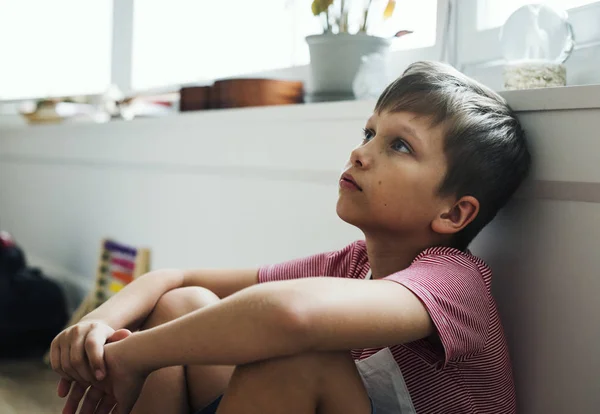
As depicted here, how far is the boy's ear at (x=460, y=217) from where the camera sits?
1061 mm

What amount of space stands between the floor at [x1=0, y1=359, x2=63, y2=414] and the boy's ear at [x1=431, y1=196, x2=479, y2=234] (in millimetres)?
1169

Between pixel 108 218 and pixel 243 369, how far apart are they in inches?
62.1

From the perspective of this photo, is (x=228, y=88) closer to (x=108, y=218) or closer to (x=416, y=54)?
(x=416, y=54)

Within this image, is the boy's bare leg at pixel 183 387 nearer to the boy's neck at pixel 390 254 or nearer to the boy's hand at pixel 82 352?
the boy's hand at pixel 82 352

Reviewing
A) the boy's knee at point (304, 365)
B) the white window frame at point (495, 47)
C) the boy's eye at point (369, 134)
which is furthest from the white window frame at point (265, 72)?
the boy's knee at point (304, 365)

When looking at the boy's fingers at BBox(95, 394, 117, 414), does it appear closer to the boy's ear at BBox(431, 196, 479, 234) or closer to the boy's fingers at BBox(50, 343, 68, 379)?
the boy's fingers at BBox(50, 343, 68, 379)

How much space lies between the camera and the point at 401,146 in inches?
42.0

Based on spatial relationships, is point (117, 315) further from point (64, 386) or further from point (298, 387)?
point (298, 387)

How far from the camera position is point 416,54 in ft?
5.24

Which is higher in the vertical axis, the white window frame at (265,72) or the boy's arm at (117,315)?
the white window frame at (265,72)

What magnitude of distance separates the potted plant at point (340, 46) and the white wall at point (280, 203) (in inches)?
4.2

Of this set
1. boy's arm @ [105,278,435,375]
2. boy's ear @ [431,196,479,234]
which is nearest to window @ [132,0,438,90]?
boy's ear @ [431,196,479,234]

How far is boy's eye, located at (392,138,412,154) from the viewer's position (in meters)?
1.06

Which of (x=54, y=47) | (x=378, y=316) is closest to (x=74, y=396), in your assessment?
(x=378, y=316)
